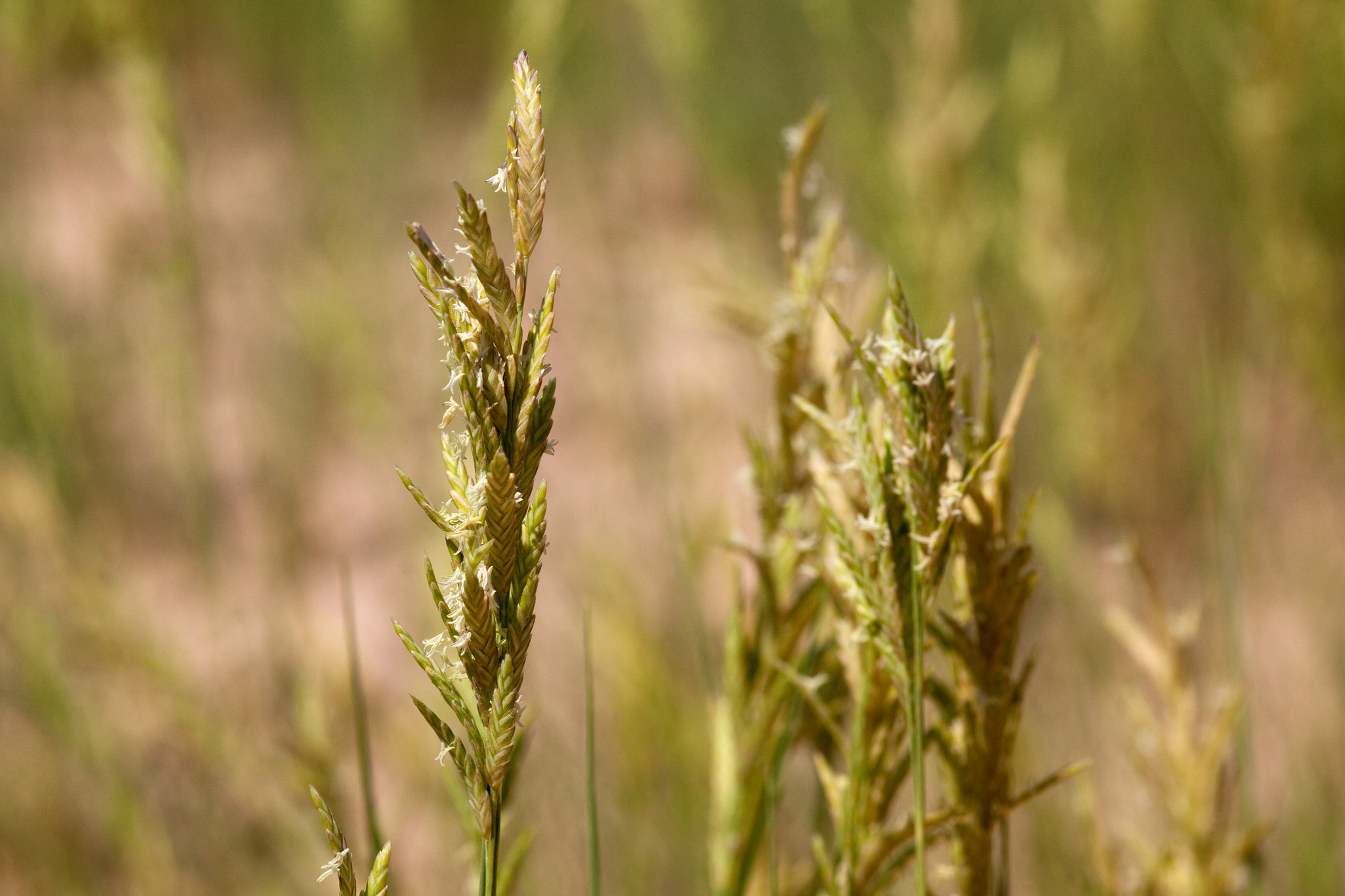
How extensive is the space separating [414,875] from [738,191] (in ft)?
4.78

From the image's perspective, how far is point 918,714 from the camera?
0.33 metres

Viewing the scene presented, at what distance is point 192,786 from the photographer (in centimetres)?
155

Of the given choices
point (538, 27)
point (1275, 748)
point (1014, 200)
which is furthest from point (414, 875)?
point (1014, 200)

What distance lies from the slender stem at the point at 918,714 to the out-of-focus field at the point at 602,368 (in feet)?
0.71

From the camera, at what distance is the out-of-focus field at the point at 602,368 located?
1.05 meters

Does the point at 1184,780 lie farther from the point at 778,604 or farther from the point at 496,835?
the point at 496,835

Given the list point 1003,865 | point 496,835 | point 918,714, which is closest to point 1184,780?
point 1003,865

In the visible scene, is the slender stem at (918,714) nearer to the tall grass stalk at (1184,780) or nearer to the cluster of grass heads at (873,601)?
the cluster of grass heads at (873,601)

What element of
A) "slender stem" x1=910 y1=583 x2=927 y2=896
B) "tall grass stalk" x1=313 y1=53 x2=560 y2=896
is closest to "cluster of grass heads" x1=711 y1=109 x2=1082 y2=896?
"slender stem" x1=910 y1=583 x2=927 y2=896

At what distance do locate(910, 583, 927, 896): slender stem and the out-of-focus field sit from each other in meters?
0.22

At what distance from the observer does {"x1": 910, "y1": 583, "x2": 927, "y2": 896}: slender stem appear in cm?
33

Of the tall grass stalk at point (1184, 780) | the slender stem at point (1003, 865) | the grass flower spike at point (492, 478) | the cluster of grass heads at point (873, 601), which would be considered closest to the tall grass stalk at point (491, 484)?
the grass flower spike at point (492, 478)

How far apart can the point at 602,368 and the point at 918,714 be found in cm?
165

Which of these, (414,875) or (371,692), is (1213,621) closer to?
(414,875)
